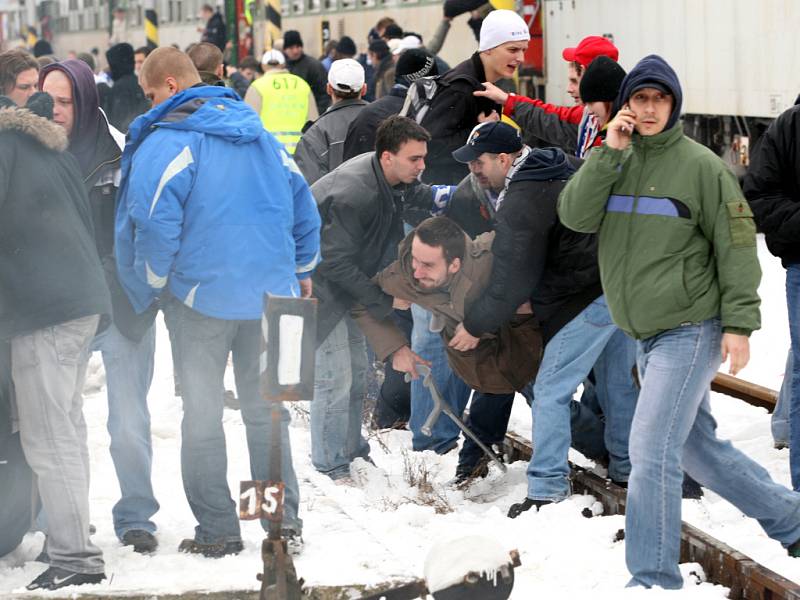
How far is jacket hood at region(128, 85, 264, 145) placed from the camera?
576 centimetres

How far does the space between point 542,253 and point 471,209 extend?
3.46ft

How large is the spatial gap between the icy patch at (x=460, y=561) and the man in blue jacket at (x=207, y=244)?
6.59ft

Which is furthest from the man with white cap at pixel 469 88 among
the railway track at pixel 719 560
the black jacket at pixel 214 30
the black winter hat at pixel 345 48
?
the black jacket at pixel 214 30

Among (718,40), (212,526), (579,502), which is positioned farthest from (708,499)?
(718,40)

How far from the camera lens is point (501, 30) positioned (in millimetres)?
8352

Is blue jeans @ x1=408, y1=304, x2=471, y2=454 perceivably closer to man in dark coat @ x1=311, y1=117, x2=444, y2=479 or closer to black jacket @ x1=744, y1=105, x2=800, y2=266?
man in dark coat @ x1=311, y1=117, x2=444, y2=479

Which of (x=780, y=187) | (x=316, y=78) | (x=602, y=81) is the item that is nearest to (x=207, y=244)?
(x=602, y=81)

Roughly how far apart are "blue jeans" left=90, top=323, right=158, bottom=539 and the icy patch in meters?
2.43

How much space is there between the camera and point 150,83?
6.03 meters

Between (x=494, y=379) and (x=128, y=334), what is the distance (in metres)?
1.77

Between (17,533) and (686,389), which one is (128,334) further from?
(686,389)

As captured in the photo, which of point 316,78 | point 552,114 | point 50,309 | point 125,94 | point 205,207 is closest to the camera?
point 50,309

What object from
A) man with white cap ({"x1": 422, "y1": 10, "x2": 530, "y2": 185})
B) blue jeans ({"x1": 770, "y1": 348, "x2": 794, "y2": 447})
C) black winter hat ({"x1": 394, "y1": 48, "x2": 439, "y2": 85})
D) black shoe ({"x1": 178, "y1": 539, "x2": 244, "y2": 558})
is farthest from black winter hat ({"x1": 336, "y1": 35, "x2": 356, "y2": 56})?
black shoe ({"x1": 178, "y1": 539, "x2": 244, "y2": 558})

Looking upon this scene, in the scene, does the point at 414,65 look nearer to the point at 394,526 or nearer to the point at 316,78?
the point at 394,526
